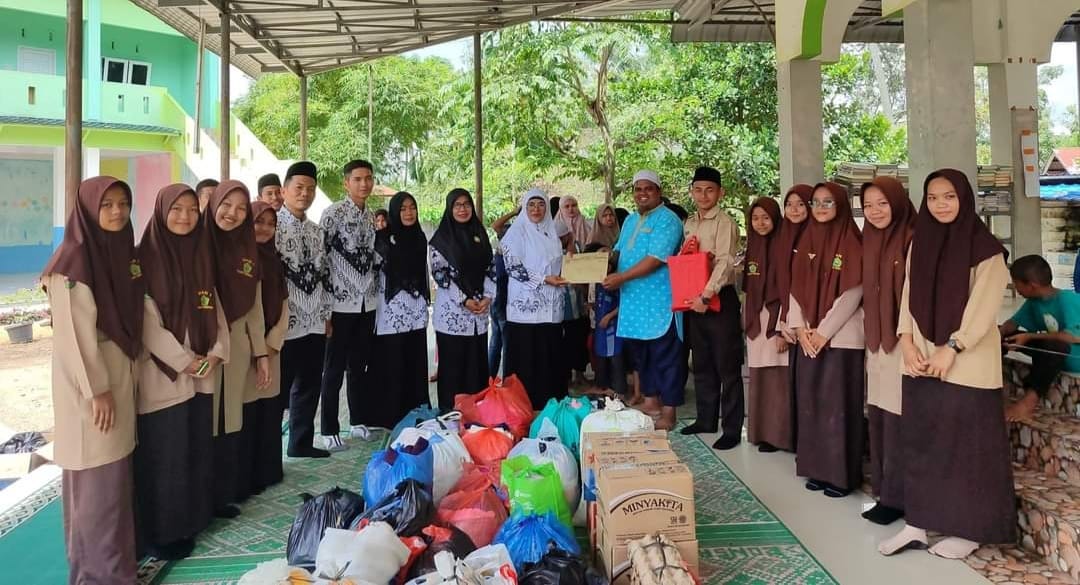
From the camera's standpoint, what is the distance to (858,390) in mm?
3244

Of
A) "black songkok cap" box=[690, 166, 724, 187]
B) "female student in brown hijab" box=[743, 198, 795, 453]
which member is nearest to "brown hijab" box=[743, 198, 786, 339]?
"female student in brown hijab" box=[743, 198, 795, 453]

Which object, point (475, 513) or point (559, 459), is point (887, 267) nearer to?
point (559, 459)

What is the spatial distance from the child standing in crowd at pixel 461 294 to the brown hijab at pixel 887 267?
232cm

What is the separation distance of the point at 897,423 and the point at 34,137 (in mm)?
14478

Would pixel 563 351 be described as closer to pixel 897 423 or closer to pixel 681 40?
pixel 897 423

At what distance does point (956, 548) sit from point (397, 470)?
2186mm

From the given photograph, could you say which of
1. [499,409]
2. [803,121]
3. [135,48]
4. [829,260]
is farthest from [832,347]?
[135,48]

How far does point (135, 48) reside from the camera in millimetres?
14812

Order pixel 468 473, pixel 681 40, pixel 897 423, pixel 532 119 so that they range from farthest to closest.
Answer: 1. pixel 532 119
2. pixel 681 40
3. pixel 468 473
4. pixel 897 423

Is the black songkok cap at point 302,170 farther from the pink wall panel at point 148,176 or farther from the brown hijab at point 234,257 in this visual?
the pink wall panel at point 148,176

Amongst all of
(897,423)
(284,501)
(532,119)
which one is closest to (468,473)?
(284,501)

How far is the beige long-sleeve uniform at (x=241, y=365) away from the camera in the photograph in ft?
10.1

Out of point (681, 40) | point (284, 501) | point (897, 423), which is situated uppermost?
point (681, 40)

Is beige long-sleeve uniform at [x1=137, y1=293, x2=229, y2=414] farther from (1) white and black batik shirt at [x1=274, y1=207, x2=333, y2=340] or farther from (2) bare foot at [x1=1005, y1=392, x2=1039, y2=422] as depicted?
(2) bare foot at [x1=1005, y1=392, x2=1039, y2=422]
